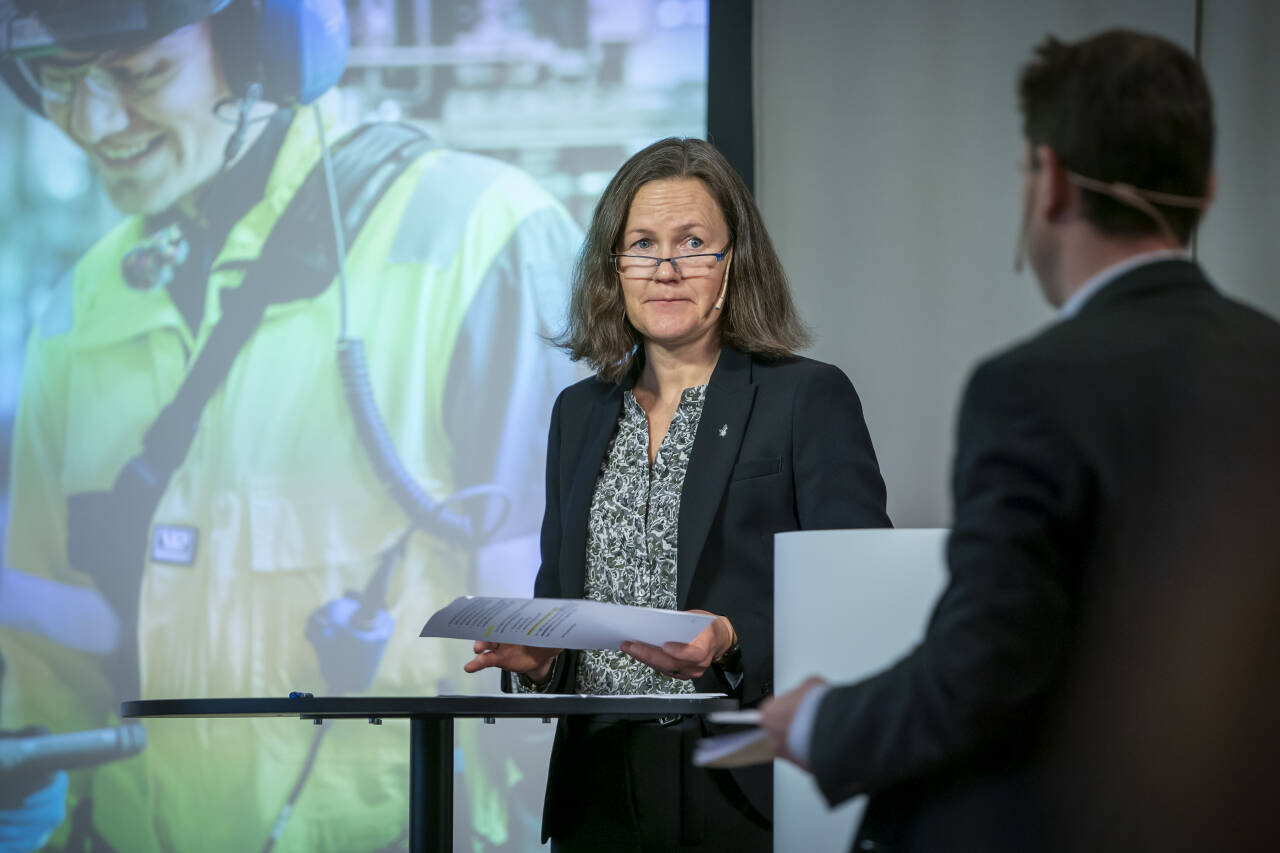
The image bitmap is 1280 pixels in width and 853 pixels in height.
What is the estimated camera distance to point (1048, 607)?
89 centimetres

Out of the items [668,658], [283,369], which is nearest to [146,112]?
[283,369]

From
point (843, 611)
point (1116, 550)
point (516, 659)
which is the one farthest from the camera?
point (516, 659)

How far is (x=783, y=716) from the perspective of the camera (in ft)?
3.39

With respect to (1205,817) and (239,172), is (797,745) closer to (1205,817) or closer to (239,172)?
(1205,817)

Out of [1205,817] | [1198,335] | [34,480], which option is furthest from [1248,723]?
[34,480]

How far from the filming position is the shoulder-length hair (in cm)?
221

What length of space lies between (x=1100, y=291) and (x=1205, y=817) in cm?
39

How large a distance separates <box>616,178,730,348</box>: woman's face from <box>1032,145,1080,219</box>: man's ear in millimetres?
1200

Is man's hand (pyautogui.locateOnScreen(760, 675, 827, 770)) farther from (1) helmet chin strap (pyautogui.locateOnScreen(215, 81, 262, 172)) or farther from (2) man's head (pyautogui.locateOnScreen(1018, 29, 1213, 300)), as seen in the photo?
(1) helmet chin strap (pyautogui.locateOnScreen(215, 81, 262, 172))

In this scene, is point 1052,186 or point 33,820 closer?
point 1052,186

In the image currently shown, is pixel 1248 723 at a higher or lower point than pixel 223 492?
higher

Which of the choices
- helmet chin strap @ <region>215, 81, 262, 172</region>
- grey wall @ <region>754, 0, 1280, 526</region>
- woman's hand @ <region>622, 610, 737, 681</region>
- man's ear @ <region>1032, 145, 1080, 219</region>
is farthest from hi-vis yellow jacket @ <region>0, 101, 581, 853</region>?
man's ear @ <region>1032, 145, 1080, 219</region>

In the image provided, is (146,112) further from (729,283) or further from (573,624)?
(573,624)

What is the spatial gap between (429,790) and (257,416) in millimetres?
2175
